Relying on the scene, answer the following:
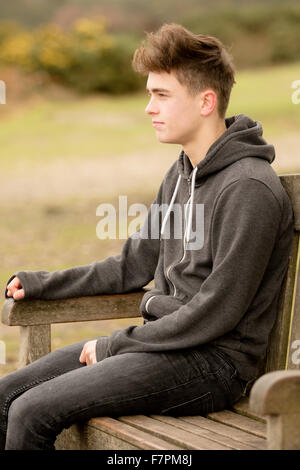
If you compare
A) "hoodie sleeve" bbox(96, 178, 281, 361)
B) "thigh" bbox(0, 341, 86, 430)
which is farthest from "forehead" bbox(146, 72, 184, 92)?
"thigh" bbox(0, 341, 86, 430)

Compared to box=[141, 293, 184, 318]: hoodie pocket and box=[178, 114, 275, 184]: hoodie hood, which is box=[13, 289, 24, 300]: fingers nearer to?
box=[141, 293, 184, 318]: hoodie pocket

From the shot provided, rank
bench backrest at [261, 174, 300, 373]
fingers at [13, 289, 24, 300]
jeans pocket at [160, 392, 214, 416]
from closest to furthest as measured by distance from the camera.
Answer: jeans pocket at [160, 392, 214, 416], bench backrest at [261, 174, 300, 373], fingers at [13, 289, 24, 300]

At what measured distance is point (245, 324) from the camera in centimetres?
278

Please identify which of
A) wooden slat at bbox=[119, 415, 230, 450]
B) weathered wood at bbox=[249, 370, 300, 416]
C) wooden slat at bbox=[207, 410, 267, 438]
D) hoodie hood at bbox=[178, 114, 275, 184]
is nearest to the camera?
weathered wood at bbox=[249, 370, 300, 416]

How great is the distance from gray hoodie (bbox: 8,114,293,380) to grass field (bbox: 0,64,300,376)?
2.67m

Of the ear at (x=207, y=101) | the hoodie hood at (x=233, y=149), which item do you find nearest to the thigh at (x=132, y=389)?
the hoodie hood at (x=233, y=149)

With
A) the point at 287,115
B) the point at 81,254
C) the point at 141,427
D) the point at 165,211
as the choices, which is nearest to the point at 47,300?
the point at 165,211

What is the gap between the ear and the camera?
295cm

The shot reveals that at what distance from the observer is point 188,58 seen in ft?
9.59

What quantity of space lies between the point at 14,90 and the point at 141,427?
2787 cm

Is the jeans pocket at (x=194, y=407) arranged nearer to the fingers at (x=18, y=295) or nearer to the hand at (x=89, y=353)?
the hand at (x=89, y=353)

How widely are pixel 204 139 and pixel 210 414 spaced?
3.23 ft

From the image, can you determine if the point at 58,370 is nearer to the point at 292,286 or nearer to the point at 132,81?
the point at 292,286

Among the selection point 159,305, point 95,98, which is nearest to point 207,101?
point 159,305
